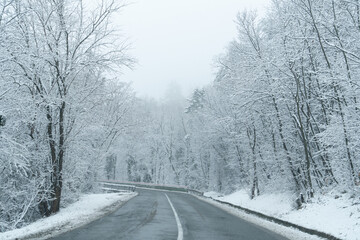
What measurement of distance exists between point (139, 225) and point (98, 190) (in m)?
21.7

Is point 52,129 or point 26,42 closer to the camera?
point 26,42

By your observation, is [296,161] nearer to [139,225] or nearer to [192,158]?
[139,225]

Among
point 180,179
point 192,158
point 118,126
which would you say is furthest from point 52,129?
point 180,179

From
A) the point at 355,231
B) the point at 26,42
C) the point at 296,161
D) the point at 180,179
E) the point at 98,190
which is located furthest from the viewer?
the point at 180,179

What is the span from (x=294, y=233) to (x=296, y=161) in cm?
905

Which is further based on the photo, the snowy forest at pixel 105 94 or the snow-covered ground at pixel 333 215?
the snowy forest at pixel 105 94

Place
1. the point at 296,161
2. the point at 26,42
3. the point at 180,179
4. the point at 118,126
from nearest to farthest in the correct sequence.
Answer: the point at 26,42
the point at 296,161
the point at 118,126
the point at 180,179

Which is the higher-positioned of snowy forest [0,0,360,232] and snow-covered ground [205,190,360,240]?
snowy forest [0,0,360,232]

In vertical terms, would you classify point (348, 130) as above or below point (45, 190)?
above

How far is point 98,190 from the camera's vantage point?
32250 mm

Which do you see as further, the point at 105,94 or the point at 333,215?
the point at 105,94

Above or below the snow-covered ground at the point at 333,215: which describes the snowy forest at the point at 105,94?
above

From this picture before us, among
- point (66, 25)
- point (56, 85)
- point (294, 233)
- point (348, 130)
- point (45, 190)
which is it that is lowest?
point (294, 233)

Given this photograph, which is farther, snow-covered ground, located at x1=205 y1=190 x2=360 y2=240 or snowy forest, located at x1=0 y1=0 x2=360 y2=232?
snowy forest, located at x1=0 y1=0 x2=360 y2=232
